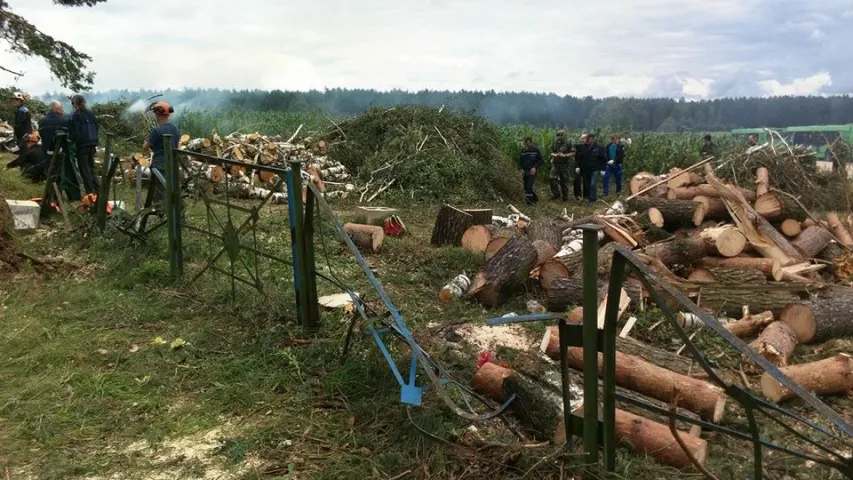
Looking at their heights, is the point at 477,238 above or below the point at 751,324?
above

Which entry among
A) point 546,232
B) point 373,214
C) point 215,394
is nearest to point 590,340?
point 215,394

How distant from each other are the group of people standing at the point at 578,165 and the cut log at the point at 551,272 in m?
7.56

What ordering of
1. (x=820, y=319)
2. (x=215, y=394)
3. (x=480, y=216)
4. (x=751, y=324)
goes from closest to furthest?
(x=215, y=394)
(x=820, y=319)
(x=751, y=324)
(x=480, y=216)

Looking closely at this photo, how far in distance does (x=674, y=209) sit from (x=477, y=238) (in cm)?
313

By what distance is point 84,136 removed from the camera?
31.2ft

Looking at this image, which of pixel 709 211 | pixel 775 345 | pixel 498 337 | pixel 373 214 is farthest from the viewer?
pixel 373 214

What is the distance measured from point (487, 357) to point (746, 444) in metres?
1.79

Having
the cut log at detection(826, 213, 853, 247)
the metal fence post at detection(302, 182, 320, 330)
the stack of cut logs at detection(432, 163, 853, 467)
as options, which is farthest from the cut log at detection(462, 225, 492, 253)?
the cut log at detection(826, 213, 853, 247)

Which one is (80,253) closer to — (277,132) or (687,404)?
(687,404)

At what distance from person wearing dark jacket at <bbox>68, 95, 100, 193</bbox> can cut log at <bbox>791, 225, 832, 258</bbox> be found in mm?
9987

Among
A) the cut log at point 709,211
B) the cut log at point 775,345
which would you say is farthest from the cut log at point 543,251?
the cut log at point 709,211

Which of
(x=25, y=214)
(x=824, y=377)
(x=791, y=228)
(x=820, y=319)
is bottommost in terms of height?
(x=824, y=377)

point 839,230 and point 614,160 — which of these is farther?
point 614,160

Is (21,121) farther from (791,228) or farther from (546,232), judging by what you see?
(791,228)
